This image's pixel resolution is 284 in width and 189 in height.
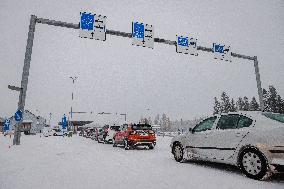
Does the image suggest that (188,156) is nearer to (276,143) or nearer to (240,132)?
(240,132)

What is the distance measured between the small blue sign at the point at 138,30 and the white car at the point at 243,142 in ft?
30.9

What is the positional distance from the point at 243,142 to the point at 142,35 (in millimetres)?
11654

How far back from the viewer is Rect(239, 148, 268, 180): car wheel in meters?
5.40

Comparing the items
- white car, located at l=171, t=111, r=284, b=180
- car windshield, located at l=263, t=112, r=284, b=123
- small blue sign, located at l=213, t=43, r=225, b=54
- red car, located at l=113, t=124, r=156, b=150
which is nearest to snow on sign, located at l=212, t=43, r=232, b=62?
small blue sign, located at l=213, t=43, r=225, b=54

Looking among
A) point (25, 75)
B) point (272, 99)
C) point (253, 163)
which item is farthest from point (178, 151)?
point (272, 99)

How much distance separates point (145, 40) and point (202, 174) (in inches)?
450

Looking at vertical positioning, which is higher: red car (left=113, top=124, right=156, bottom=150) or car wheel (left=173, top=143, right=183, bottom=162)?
red car (left=113, top=124, right=156, bottom=150)

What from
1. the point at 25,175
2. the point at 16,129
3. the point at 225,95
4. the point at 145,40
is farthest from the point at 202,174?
the point at 225,95

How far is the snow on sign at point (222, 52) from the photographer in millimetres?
19125

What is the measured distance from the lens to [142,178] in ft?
19.3

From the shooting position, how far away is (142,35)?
1641cm

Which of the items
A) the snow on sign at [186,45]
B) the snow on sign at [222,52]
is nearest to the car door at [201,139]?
the snow on sign at [186,45]

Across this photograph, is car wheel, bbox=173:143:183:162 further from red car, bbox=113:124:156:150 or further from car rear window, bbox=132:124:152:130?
car rear window, bbox=132:124:152:130

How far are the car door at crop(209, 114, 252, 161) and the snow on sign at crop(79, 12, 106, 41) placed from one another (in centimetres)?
1010
